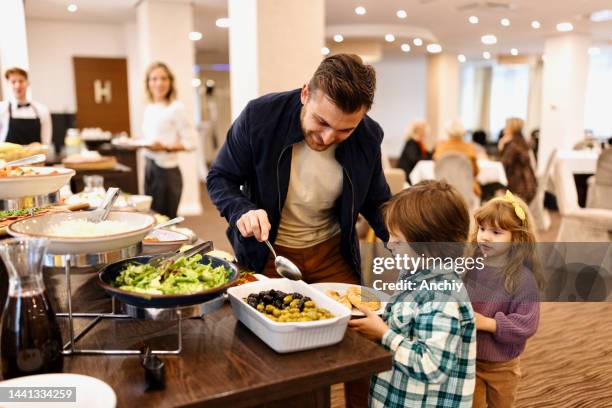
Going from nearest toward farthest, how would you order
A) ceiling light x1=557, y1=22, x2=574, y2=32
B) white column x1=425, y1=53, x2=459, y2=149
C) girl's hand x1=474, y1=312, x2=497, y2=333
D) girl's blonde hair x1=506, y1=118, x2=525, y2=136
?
1. girl's hand x1=474, y1=312, x2=497, y2=333
2. girl's blonde hair x1=506, y1=118, x2=525, y2=136
3. ceiling light x1=557, y1=22, x2=574, y2=32
4. white column x1=425, y1=53, x2=459, y2=149

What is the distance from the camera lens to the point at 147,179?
181 inches

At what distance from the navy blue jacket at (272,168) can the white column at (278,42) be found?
2490mm

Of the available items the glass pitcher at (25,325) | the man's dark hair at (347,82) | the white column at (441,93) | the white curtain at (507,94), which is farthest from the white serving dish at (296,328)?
the white curtain at (507,94)

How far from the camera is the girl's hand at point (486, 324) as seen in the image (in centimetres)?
162

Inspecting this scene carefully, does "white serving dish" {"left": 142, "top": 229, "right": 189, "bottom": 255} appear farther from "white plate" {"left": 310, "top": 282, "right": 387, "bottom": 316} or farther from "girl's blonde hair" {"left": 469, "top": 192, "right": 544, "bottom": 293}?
"girl's blonde hair" {"left": 469, "top": 192, "right": 544, "bottom": 293}

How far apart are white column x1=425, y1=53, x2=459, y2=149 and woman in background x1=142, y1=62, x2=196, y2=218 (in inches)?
337

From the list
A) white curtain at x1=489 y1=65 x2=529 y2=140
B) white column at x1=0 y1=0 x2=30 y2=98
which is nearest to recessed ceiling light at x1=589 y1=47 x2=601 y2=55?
white curtain at x1=489 y1=65 x2=529 y2=140

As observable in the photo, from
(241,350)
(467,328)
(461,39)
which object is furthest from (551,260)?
(461,39)

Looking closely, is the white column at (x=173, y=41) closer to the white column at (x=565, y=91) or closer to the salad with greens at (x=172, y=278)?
the salad with greens at (x=172, y=278)

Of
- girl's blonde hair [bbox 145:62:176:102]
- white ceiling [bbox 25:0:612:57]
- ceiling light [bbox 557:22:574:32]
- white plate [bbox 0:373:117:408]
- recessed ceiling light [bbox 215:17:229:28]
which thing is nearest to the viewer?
white plate [bbox 0:373:117:408]

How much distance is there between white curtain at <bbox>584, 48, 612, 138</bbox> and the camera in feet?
45.2

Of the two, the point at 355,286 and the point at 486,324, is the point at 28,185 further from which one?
the point at 486,324

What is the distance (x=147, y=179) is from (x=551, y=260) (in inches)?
132

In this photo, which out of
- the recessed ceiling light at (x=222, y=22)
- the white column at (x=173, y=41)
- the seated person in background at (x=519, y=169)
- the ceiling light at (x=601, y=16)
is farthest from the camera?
the recessed ceiling light at (x=222, y=22)
